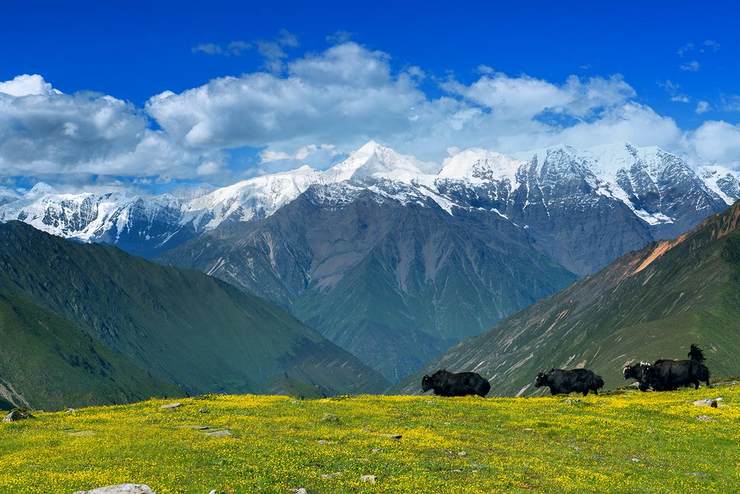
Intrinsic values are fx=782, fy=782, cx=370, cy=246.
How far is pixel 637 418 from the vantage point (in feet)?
156

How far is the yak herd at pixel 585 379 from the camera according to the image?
66062mm

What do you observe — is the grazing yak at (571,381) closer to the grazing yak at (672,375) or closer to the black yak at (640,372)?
the black yak at (640,372)

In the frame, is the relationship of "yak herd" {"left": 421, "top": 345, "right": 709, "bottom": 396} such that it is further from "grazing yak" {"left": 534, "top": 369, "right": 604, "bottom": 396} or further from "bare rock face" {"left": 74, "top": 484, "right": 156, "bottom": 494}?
"bare rock face" {"left": 74, "top": 484, "right": 156, "bottom": 494}

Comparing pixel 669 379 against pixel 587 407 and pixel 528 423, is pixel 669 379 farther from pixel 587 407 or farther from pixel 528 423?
pixel 528 423

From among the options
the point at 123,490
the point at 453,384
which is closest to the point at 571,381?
the point at 453,384

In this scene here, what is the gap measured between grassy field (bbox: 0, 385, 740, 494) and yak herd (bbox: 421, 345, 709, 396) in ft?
38.0

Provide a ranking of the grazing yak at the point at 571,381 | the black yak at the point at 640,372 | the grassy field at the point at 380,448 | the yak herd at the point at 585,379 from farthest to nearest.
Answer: the grazing yak at the point at 571,381, the black yak at the point at 640,372, the yak herd at the point at 585,379, the grassy field at the point at 380,448

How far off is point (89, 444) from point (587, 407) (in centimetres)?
3258

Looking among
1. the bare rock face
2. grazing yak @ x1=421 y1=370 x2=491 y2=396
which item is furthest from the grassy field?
grazing yak @ x1=421 y1=370 x2=491 y2=396

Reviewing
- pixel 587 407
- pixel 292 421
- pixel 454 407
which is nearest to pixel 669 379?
pixel 587 407

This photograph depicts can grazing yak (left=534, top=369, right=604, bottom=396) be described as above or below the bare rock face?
above

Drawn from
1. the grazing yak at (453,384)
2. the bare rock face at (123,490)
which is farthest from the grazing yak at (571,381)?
the bare rock face at (123,490)

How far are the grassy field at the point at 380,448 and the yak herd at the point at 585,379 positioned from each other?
38.0ft

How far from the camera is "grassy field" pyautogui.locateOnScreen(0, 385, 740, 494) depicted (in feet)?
98.2
